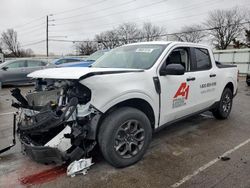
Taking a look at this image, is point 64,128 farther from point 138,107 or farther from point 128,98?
point 138,107

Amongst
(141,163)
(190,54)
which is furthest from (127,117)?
(190,54)

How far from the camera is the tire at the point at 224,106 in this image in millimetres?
5660

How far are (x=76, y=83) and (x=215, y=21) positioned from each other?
5206 cm

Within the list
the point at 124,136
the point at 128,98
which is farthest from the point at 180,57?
the point at 124,136

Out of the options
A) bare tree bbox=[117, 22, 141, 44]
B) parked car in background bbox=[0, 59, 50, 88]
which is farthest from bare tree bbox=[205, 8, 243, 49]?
parked car in background bbox=[0, 59, 50, 88]

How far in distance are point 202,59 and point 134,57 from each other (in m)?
1.59

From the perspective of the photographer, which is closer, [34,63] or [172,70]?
[172,70]

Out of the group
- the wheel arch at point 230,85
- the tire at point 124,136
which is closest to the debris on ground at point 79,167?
the tire at point 124,136

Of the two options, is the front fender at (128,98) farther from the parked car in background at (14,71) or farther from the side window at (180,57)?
the parked car in background at (14,71)

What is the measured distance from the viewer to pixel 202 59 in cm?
497

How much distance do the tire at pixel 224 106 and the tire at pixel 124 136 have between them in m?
2.69

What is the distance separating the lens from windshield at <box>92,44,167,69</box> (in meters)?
3.97

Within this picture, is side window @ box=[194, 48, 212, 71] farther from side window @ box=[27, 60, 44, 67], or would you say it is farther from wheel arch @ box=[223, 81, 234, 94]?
side window @ box=[27, 60, 44, 67]

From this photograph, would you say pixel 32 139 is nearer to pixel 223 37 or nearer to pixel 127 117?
pixel 127 117
